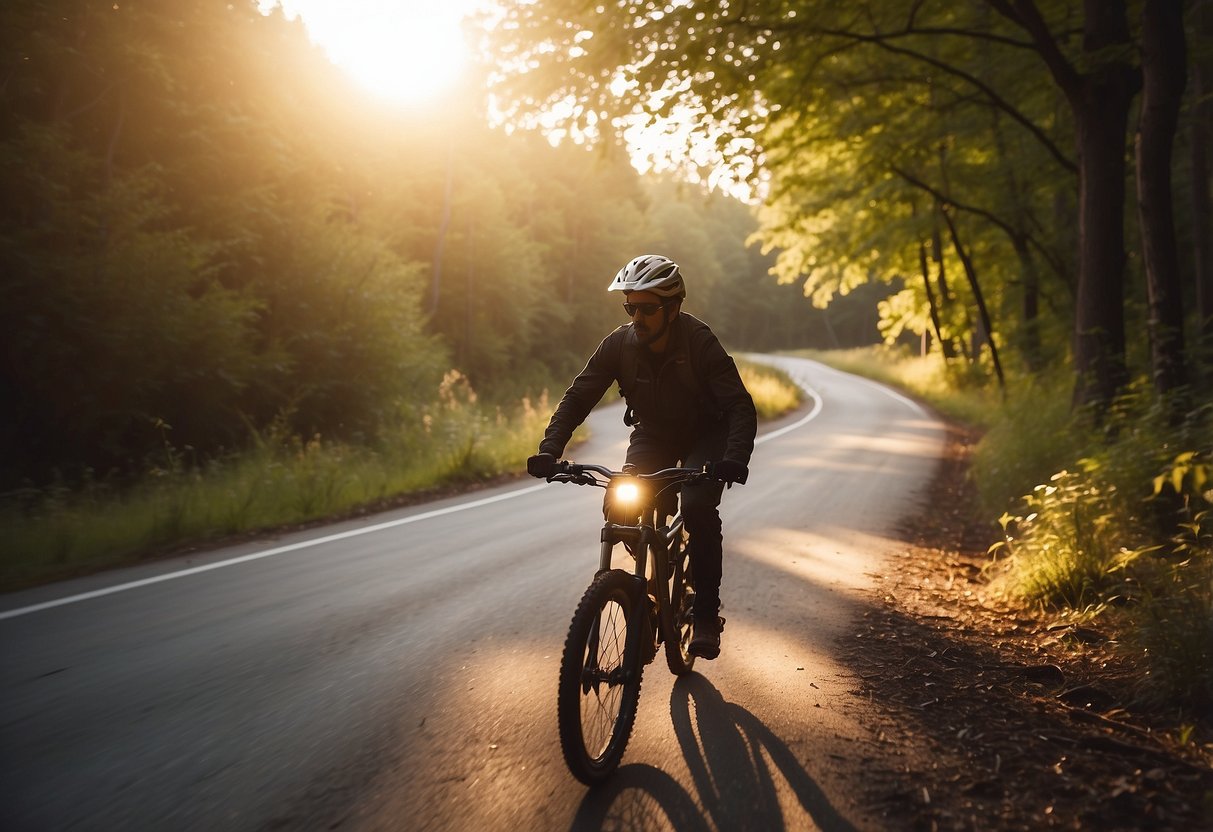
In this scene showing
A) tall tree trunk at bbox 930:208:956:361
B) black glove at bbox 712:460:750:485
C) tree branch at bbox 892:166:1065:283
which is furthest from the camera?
tall tree trunk at bbox 930:208:956:361

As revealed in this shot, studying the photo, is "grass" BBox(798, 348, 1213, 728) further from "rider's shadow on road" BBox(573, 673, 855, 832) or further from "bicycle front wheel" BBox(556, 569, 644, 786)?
"bicycle front wheel" BBox(556, 569, 644, 786)

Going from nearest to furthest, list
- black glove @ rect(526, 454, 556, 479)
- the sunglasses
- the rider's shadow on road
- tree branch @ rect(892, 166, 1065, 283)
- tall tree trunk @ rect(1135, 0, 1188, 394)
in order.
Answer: the rider's shadow on road, black glove @ rect(526, 454, 556, 479), the sunglasses, tall tree trunk @ rect(1135, 0, 1188, 394), tree branch @ rect(892, 166, 1065, 283)

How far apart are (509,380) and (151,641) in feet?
89.9

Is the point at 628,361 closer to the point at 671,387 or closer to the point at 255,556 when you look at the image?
the point at 671,387

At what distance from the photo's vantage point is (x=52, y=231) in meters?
11.2

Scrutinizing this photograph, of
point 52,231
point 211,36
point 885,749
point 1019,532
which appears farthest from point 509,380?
point 885,749

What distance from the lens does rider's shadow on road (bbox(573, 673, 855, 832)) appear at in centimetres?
295

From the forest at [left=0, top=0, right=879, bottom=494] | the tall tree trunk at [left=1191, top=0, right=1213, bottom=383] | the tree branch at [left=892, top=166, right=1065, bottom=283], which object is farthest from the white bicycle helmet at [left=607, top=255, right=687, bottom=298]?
the tree branch at [left=892, top=166, right=1065, bottom=283]

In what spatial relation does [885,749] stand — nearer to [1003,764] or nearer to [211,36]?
[1003,764]

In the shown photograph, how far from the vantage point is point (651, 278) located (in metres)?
3.87

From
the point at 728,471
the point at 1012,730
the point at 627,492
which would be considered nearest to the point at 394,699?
the point at 627,492

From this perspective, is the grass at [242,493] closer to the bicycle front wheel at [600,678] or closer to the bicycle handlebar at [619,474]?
the bicycle handlebar at [619,474]

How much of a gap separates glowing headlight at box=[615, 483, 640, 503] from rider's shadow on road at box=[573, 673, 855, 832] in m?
1.12

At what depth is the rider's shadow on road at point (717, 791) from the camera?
9.67 ft
